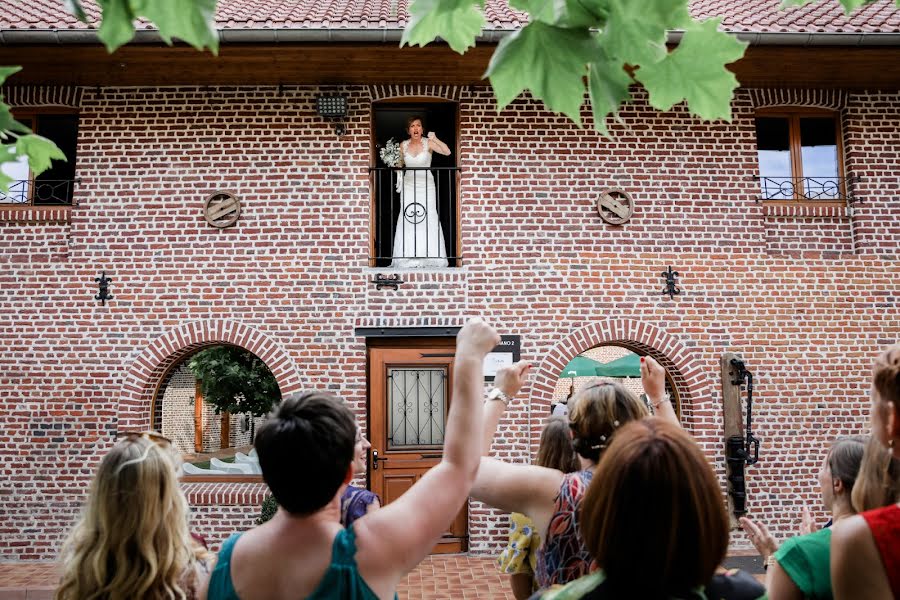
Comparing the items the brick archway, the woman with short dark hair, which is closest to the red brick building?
the brick archway

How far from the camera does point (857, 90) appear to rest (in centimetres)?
787

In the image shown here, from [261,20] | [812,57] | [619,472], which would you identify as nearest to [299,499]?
[619,472]

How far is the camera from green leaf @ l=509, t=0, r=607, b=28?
1.61 m

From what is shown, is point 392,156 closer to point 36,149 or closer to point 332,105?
point 332,105

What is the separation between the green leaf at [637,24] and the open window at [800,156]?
23.1 feet

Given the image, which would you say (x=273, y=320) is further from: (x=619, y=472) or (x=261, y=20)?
(x=619, y=472)

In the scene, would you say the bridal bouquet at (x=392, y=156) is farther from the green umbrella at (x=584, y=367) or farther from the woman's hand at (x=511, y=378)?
the woman's hand at (x=511, y=378)

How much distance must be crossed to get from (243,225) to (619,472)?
269 inches

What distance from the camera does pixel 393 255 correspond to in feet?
25.0

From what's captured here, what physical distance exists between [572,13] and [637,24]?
156 mm

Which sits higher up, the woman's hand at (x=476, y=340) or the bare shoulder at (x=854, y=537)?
the woman's hand at (x=476, y=340)

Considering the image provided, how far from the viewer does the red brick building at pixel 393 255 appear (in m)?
7.21

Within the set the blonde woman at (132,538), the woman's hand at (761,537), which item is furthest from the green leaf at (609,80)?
the woman's hand at (761,537)

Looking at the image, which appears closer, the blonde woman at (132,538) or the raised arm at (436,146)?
the blonde woman at (132,538)
